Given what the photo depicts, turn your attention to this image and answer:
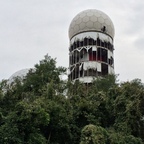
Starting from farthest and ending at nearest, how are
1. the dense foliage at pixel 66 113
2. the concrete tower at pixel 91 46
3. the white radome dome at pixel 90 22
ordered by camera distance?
the white radome dome at pixel 90 22 < the concrete tower at pixel 91 46 < the dense foliage at pixel 66 113

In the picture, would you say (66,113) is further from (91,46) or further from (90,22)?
(90,22)

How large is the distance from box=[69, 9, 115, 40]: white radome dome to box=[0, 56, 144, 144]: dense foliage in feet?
32.1

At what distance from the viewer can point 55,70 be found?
912 inches

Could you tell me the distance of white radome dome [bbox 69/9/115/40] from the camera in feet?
103

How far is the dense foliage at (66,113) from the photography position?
15.8 meters

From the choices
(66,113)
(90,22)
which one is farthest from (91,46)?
(66,113)

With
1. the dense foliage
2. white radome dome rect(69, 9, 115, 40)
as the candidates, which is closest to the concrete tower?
white radome dome rect(69, 9, 115, 40)

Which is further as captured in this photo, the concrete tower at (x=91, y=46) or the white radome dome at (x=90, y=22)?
the white radome dome at (x=90, y=22)

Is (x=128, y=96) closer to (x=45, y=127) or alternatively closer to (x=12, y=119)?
(x=45, y=127)

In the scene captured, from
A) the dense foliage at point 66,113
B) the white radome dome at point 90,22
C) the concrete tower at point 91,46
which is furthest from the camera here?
the white radome dome at point 90,22

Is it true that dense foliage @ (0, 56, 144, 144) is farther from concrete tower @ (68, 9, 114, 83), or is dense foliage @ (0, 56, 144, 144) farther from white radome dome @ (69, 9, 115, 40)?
white radome dome @ (69, 9, 115, 40)

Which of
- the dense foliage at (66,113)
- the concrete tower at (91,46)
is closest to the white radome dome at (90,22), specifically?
the concrete tower at (91,46)

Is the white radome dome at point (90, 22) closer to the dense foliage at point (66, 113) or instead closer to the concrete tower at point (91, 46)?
the concrete tower at point (91, 46)

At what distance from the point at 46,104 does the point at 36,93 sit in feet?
12.6
